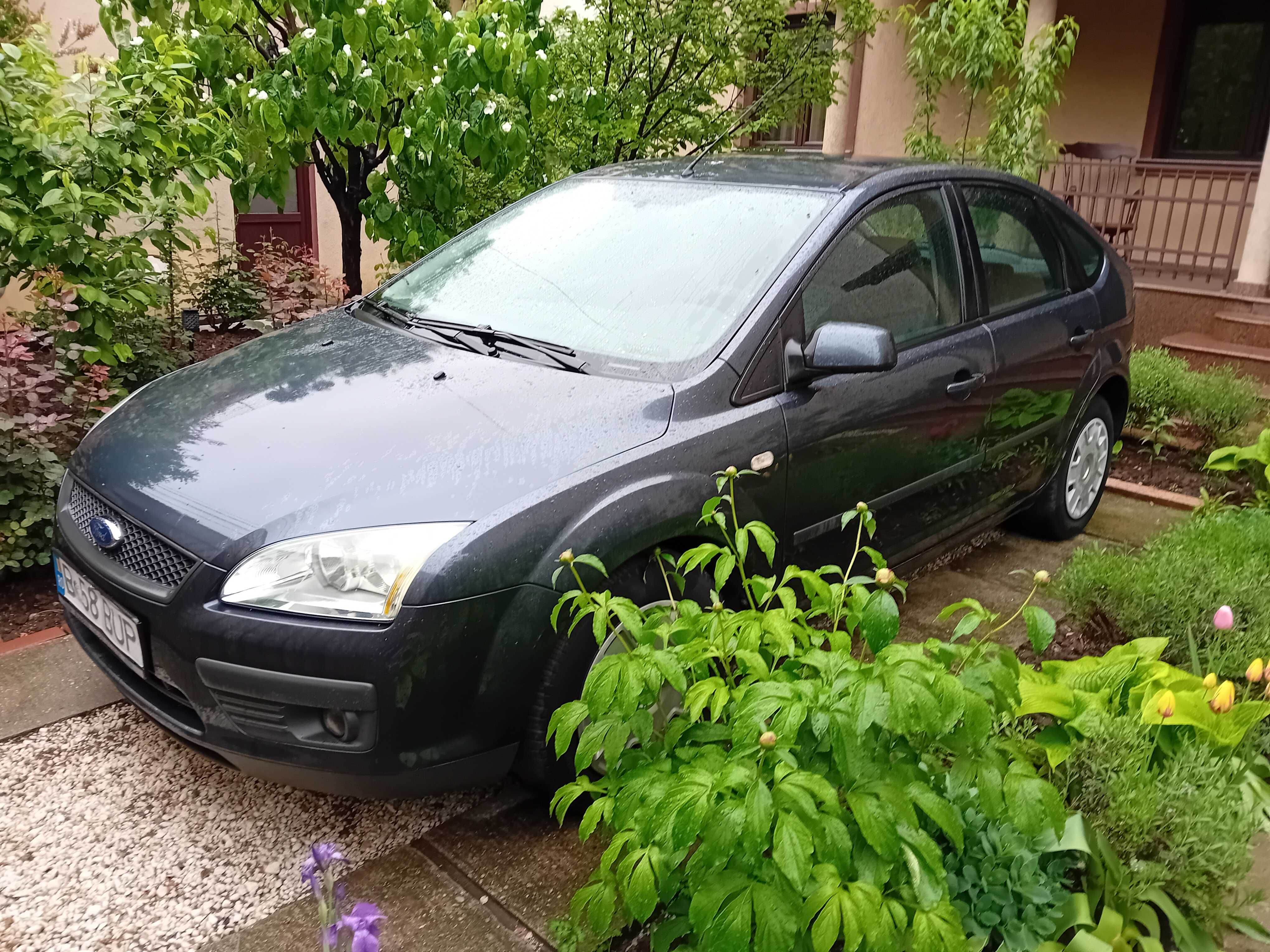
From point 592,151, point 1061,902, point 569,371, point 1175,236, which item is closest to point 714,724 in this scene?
point 1061,902

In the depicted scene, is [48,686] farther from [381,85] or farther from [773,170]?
[381,85]

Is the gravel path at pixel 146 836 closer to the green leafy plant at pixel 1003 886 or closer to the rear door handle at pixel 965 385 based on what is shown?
the green leafy plant at pixel 1003 886

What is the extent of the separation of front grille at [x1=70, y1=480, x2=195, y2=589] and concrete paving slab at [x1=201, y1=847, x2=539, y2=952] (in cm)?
77

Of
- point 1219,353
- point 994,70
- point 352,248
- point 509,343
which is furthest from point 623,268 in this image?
point 1219,353

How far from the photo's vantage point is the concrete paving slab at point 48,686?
9.84 feet

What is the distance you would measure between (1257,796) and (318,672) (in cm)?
219

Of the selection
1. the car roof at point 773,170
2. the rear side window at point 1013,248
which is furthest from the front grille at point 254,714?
the rear side window at point 1013,248

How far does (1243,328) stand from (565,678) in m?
6.65

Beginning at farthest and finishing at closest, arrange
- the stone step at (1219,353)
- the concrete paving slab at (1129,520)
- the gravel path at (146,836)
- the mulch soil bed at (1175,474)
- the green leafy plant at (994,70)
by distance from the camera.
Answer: the stone step at (1219,353)
the green leafy plant at (994,70)
the mulch soil bed at (1175,474)
the concrete paving slab at (1129,520)
the gravel path at (146,836)

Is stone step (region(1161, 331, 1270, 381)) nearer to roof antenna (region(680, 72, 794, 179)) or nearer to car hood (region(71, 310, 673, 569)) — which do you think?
roof antenna (region(680, 72, 794, 179))

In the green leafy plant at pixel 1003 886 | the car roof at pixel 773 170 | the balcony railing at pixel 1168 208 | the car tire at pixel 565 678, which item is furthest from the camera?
the balcony railing at pixel 1168 208

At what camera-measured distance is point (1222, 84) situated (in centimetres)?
918

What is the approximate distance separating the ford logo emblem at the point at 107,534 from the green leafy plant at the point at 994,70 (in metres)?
5.46

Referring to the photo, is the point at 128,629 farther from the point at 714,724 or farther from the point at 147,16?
the point at 147,16
